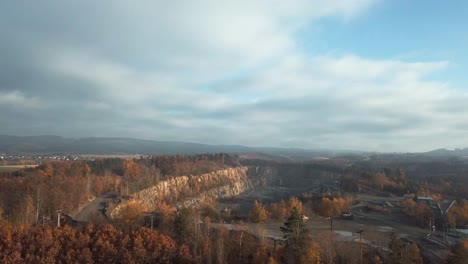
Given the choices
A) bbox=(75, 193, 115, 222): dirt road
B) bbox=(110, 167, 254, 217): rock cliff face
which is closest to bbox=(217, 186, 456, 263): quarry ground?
bbox=(75, 193, 115, 222): dirt road

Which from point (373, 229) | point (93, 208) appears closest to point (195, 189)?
point (93, 208)

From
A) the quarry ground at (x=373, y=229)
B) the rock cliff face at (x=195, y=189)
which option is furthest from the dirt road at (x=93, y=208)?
the quarry ground at (x=373, y=229)

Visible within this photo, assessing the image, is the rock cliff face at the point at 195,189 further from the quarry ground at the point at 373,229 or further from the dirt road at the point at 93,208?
the quarry ground at the point at 373,229

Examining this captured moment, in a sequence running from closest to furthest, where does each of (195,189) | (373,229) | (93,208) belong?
(373,229) → (93,208) → (195,189)

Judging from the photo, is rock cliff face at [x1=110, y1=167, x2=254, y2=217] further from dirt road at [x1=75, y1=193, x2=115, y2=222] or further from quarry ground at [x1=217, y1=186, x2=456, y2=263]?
quarry ground at [x1=217, y1=186, x2=456, y2=263]

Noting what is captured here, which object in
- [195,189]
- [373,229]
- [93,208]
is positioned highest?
[93,208]

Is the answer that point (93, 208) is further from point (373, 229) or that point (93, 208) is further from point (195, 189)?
point (195, 189)

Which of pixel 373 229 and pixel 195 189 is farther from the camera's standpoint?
pixel 195 189

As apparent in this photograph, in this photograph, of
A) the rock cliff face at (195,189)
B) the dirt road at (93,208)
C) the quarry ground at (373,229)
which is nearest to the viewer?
the quarry ground at (373,229)
